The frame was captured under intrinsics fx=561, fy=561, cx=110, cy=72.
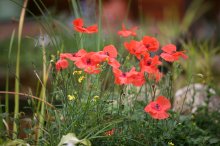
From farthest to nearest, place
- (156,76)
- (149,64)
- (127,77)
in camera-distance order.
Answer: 1. (156,76)
2. (149,64)
3. (127,77)

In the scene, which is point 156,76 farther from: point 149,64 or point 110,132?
point 110,132

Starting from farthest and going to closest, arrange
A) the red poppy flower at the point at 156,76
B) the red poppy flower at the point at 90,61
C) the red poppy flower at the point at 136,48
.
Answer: the red poppy flower at the point at 156,76 → the red poppy flower at the point at 136,48 → the red poppy flower at the point at 90,61

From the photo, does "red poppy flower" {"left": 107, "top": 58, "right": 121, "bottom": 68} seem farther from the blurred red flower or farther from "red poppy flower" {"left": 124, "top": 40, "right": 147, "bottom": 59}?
"red poppy flower" {"left": 124, "top": 40, "right": 147, "bottom": 59}

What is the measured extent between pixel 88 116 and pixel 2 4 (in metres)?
6.99

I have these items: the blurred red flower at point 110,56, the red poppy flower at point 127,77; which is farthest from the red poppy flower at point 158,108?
the blurred red flower at point 110,56

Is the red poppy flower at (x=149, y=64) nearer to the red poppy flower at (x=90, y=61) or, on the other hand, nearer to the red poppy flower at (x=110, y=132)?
the red poppy flower at (x=90, y=61)

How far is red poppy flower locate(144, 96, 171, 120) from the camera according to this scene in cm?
221

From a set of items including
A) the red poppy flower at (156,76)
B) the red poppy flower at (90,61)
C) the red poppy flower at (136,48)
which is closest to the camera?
the red poppy flower at (90,61)

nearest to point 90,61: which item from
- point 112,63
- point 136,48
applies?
point 112,63

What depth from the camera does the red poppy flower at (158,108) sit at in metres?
2.21

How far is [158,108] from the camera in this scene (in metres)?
2.25

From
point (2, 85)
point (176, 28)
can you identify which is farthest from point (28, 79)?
point (176, 28)

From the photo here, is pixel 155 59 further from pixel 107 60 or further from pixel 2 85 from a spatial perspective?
pixel 2 85

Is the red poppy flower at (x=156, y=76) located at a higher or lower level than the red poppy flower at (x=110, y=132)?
higher
